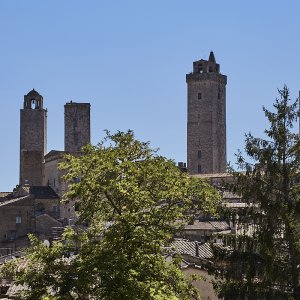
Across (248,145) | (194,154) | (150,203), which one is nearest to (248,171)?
(248,145)

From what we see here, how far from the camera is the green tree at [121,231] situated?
26906mm

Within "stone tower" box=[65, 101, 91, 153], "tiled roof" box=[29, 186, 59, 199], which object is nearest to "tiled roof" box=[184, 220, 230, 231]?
"tiled roof" box=[29, 186, 59, 199]

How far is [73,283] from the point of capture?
2748 cm

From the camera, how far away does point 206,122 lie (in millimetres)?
115500

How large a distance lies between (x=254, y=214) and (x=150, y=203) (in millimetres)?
4909

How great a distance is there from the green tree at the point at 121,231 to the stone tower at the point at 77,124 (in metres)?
76.4

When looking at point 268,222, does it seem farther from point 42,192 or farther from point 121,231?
point 42,192


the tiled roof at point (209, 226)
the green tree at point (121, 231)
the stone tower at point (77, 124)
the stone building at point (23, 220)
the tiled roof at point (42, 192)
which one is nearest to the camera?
the green tree at point (121, 231)

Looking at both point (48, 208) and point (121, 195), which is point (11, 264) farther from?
point (48, 208)

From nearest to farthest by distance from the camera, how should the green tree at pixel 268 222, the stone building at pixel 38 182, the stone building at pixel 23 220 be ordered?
1. the green tree at pixel 268 222
2. the stone building at pixel 23 220
3. the stone building at pixel 38 182

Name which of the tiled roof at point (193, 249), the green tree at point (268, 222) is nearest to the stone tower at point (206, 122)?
the tiled roof at point (193, 249)

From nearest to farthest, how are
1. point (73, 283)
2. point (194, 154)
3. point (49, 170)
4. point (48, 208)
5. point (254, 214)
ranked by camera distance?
point (73, 283), point (254, 214), point (48, 208), point (49, 170), point (194, 154)

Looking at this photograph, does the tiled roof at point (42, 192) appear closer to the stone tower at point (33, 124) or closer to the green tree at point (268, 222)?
the stone tower at point (33, 124)

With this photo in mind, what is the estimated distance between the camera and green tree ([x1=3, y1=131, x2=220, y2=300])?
88.3 ft
